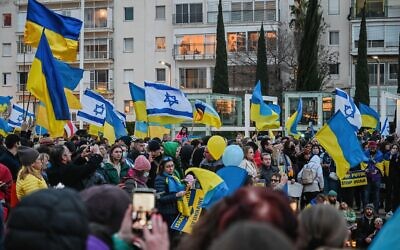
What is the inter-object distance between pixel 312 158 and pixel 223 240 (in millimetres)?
13930

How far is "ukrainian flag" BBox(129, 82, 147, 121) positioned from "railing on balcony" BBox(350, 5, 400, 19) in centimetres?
3957

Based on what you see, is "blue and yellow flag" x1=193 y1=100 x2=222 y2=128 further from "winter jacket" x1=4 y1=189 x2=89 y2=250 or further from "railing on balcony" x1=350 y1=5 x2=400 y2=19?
"railing on balcony" x1=350 y1=5 x2=400 y2=19

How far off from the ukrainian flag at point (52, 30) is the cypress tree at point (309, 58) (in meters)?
31.0

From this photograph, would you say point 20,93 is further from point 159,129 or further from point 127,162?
point 127,162

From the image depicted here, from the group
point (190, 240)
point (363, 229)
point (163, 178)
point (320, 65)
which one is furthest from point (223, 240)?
point (320, 65)

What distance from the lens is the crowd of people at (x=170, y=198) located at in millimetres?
→ 2791

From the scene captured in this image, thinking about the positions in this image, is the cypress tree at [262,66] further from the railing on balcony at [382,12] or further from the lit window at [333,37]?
the railing on balcony at [382,12]

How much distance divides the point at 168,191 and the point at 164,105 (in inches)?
352

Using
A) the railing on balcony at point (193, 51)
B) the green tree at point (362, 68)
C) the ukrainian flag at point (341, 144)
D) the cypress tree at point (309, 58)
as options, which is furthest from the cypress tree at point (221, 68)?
the ukrainian flag at point (341, 144)

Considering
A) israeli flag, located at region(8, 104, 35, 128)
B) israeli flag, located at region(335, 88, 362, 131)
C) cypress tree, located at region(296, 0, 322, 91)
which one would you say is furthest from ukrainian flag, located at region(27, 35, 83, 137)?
cypress tree, located at region(296, 0, 322, 91)

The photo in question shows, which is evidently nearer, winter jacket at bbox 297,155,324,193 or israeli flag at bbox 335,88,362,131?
winter jacket at bbox 297,155,324,193

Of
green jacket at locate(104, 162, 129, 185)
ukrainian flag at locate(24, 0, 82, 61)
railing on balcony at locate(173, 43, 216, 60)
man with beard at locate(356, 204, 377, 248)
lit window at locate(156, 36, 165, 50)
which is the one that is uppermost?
lit window at locate(156, 36, 165, 50)

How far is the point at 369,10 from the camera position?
5666 centimetres

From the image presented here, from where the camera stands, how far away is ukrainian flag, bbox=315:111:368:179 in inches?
482
